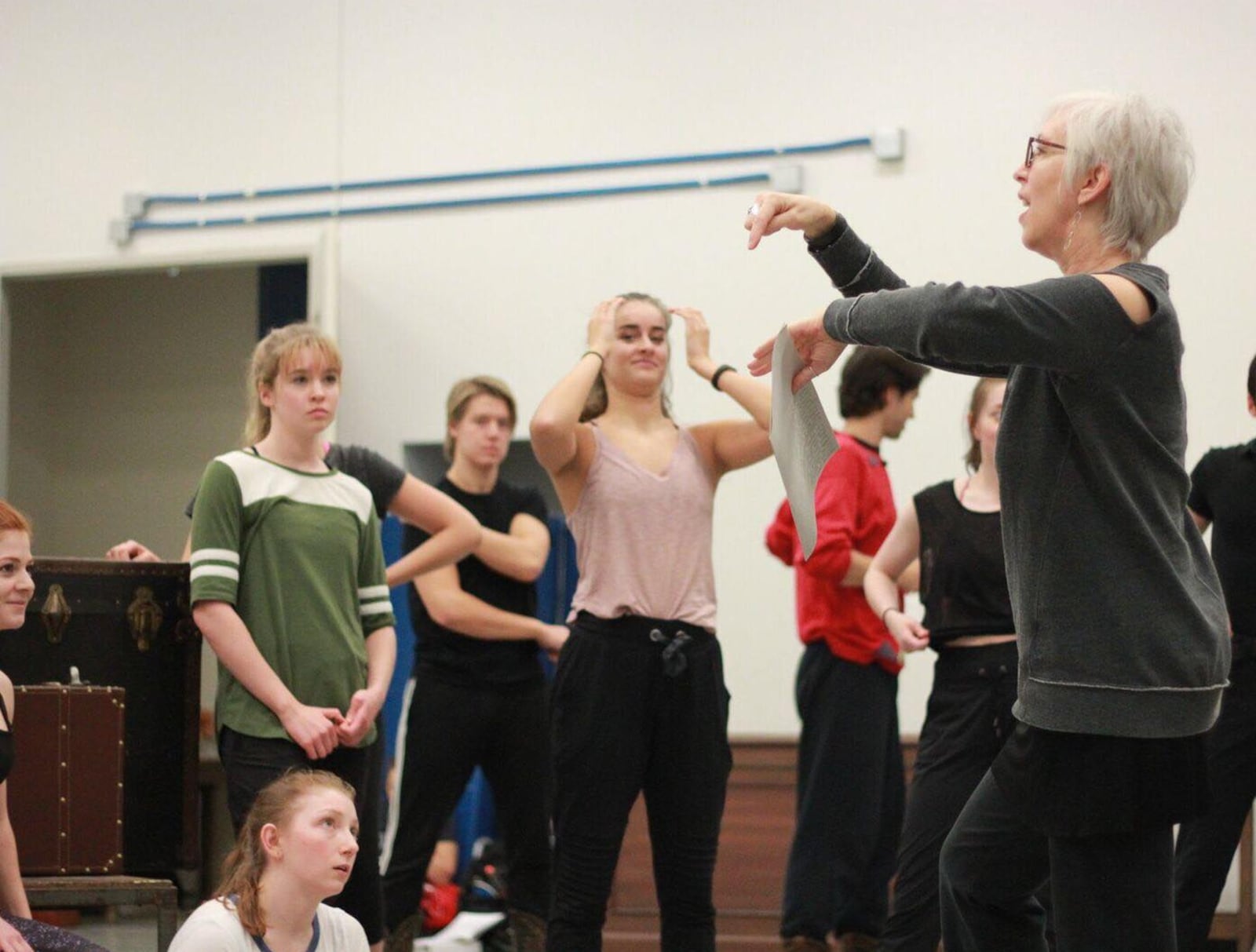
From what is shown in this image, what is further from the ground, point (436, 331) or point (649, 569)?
point (436, 331)

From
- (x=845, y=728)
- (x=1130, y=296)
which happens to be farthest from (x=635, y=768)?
(x=1130, y=296)

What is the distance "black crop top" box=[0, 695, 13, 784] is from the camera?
2602 millimetres

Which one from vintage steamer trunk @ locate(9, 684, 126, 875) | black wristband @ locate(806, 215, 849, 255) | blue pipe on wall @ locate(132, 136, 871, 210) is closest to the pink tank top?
vintage steamer trunk @ locate(9, 684, 126, 875)

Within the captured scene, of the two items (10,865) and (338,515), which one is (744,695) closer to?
(338,515)

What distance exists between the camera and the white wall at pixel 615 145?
16.7 feet

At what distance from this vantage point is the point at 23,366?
664cm

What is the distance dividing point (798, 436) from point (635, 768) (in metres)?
1.28

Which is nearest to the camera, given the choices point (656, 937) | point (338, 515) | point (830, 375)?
point (338, 515)

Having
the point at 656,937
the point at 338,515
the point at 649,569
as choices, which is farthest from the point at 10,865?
the point at 656,937

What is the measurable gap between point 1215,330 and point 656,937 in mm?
2504

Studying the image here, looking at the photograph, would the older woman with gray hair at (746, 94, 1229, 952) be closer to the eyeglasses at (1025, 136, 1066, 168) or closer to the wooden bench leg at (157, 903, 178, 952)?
the eyeglasses at (1025, 136, 1066, 168)

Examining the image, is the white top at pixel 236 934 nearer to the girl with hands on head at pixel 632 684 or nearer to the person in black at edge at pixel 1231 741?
the girl with hands on head at pixel 632 684

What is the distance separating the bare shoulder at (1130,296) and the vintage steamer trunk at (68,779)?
78.3 inches

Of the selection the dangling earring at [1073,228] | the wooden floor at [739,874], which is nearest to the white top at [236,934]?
the dangling earring at [1073,228]
